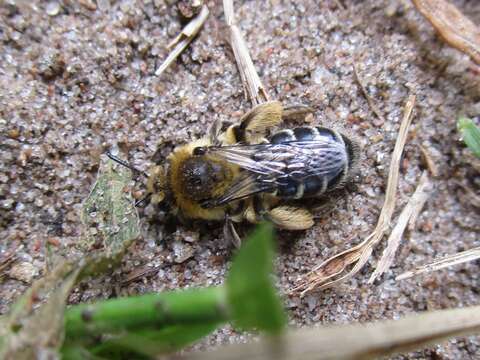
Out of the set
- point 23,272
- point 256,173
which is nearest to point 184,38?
point 256,173

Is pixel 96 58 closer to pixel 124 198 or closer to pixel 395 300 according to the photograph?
pixel 124 198

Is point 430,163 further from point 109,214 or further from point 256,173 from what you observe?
point 109,214

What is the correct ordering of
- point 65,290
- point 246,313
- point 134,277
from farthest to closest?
point 134,277 < point 65,290 < point 246,313

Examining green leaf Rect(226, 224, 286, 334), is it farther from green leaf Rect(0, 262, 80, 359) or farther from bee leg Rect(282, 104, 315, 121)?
bee leg Rect(282, 104, 315, 121)

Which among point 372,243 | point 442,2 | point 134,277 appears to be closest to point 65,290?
point 134,277

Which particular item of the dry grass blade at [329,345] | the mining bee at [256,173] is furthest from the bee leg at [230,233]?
the dry grass blade at [329,345]

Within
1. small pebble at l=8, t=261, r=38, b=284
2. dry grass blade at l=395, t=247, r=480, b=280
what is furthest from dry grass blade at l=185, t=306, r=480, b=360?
small pebble at l=8, t=261, r=38, b=284

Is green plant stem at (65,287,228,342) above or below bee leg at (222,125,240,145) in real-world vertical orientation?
below

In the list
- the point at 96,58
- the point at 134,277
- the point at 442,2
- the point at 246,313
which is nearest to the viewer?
the point at 246,313
